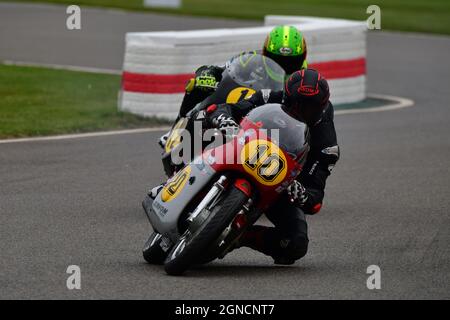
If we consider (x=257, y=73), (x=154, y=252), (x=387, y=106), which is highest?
(x=257, y=73)

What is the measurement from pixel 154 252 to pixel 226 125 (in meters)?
0.92

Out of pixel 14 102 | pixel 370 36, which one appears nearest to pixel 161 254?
pixel 14 102

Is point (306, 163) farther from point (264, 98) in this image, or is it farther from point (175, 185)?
point (175, 185)

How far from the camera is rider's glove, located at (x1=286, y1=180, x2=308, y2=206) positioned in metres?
7.63

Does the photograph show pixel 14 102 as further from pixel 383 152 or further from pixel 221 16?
pixel 221 16

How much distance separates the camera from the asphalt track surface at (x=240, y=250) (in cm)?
719

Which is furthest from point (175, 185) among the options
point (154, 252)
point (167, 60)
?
point (167, 60)

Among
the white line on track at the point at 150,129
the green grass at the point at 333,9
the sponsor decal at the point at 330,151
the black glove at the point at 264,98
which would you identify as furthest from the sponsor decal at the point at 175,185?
the green grass at the point at 333,9

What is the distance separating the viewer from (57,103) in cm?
1547

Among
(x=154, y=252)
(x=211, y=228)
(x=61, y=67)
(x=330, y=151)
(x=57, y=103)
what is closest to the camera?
(x=211, y=228)

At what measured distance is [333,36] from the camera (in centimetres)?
1662

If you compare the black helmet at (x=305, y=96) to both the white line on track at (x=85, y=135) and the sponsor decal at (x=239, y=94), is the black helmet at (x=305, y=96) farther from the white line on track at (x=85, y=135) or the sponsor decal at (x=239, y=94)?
the white line on track at (x=85, y=135)

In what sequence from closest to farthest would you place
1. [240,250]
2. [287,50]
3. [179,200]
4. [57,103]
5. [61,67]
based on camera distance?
[179,200] → [240,250] → [287,50] → [57,103] → [61,67]

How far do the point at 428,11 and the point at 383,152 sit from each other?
16.8 m
